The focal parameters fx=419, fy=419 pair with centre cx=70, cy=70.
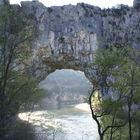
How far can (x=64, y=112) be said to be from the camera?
93188 mm

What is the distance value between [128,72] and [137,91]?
1870mm

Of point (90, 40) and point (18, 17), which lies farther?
point (90, 40)

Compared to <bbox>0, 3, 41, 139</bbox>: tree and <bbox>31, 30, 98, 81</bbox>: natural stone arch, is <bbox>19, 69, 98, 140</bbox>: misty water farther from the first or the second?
<bbox>0, 3, 41, 139</bbox>: tree

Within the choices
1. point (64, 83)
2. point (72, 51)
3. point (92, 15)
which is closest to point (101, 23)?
point (92, 15)

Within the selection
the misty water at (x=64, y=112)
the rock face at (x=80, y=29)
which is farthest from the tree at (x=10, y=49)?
the rock face at (x=80, y=29)

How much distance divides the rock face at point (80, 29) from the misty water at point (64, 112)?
17.6 feet

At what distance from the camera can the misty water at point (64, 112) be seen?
5419cm

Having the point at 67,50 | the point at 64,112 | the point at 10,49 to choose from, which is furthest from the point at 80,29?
the point at 64,112

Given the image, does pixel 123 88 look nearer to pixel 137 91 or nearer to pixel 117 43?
pixel 137 91

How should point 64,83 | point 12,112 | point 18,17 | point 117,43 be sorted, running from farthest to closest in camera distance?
point 64,83 < point 117,43 < point 12,112 < point 18,17

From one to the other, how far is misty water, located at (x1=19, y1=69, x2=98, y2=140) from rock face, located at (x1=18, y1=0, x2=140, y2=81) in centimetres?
536

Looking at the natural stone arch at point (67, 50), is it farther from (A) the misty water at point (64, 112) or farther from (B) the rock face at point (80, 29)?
(A) the misty water at point (64, 112)

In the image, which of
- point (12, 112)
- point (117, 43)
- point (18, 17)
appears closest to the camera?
point (18, 17)

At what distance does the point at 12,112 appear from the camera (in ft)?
135
